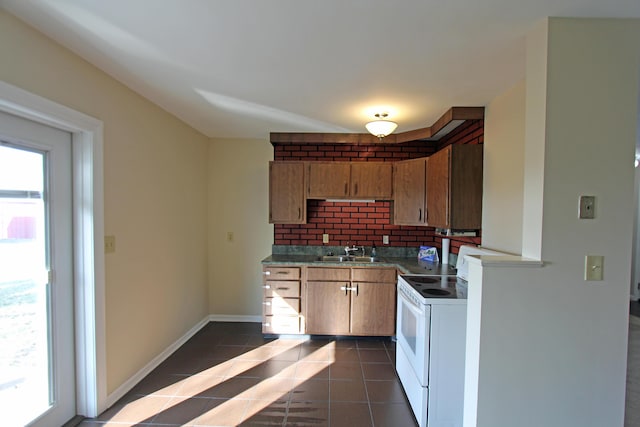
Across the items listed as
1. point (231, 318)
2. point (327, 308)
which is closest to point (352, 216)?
point (327, 308)

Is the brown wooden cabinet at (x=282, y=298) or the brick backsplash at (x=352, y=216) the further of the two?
the brick backsplash at (x=352, y=216)

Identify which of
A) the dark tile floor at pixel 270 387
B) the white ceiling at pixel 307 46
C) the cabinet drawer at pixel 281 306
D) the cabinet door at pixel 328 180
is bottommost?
the dark tile floor at pixel 270 387

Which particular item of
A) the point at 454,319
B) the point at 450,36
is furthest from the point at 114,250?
the point at 450,36

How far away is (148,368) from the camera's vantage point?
104 inches

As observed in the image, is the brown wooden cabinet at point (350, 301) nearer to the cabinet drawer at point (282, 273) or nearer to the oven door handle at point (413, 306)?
the cabinet drawer at point (282, 273)

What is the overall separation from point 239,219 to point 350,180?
5.21ft

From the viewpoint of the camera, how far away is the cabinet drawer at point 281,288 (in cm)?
340

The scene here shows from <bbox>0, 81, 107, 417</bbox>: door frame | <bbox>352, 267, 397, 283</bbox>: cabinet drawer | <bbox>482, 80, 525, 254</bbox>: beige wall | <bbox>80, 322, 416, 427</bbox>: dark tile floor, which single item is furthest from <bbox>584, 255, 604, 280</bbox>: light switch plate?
<bbox>0, 81, 107, 417</bbox>: door frame

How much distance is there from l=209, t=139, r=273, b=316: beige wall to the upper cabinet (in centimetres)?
76

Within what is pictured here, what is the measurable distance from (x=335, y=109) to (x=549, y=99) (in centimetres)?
173

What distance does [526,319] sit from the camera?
4.94ft

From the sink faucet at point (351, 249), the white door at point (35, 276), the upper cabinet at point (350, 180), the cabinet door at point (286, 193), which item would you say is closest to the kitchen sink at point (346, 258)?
the sink faucet at point (351, 249)

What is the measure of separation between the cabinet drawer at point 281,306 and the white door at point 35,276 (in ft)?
5.83

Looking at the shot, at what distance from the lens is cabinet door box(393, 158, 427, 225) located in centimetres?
334
